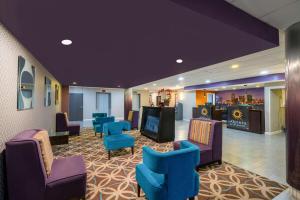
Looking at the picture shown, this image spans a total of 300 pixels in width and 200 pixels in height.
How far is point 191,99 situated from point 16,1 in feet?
38.2

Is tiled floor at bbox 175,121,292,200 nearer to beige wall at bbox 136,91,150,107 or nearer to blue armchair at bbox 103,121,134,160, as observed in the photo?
blue armchair at bbox 103,121,134,160

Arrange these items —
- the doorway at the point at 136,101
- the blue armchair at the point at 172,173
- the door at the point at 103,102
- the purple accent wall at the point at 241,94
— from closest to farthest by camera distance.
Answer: the blue armchair at the point at 172,173 → the purple accent wall at the point at 241,94 → the door at the point at 103,102 → the doorway at the point at 136,101

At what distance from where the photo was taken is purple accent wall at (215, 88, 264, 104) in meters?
10.3

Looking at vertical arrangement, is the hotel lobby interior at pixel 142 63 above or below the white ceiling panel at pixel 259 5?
below

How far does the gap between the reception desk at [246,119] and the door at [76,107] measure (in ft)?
32.2

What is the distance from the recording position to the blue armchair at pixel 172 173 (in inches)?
66.0

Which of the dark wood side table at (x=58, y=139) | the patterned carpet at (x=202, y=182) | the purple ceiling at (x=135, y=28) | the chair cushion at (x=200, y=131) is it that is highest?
the purple ceiling at (x=135, y=28)

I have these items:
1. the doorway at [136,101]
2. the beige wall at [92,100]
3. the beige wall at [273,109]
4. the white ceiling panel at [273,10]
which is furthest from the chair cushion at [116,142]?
the doorway at [136,101]

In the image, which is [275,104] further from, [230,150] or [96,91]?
[96,91]

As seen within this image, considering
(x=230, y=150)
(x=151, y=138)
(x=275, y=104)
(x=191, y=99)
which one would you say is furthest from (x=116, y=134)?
(x=191, y=99)

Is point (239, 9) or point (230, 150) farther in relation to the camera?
point (230, 150)

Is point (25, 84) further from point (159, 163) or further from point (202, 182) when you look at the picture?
point (202, 182)

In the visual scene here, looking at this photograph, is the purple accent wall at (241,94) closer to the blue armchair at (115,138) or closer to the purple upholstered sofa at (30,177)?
the blue armchair at (115,138)

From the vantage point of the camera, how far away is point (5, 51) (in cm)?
199
